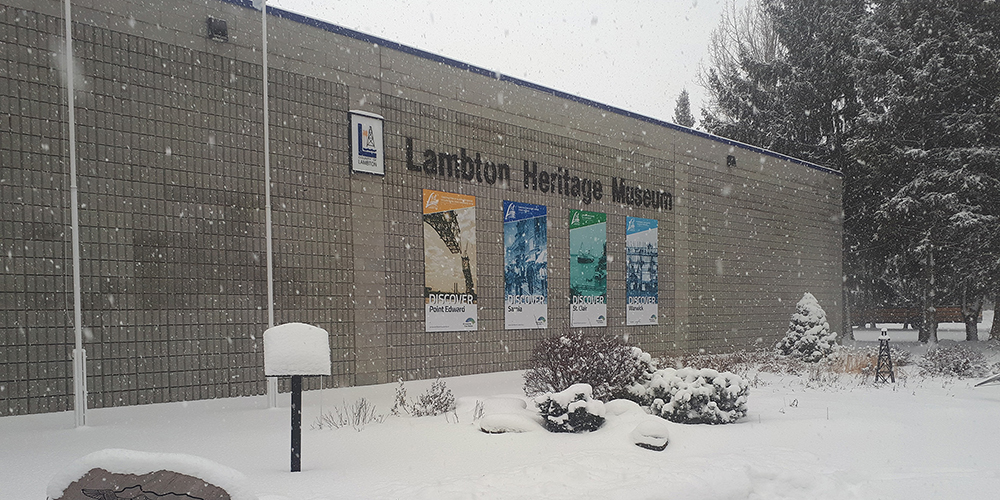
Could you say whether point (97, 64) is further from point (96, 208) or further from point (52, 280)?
point (52, 280)

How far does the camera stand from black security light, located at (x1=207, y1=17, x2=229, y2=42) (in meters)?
9.87

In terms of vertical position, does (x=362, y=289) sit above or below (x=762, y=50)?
below

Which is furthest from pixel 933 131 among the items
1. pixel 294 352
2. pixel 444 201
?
pixel 294 352

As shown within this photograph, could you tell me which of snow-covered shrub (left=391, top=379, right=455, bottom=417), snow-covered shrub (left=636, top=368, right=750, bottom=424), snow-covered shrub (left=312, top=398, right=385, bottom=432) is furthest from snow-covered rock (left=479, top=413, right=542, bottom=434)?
snow-covered shrub (left=636, top=368, right=750, bottom=424)

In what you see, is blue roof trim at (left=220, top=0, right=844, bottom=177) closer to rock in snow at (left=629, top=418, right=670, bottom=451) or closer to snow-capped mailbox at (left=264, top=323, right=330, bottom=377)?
snow-capped mailbox at (left=264, top=323, right=330, bottom=377)

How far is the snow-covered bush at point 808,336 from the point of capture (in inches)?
641

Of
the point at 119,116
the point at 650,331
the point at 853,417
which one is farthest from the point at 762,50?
the point at 119,116

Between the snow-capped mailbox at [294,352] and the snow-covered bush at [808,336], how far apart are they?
1418 cm

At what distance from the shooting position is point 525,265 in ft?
46.9

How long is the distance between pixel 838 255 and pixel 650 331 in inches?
446

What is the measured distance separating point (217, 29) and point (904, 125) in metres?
22.7

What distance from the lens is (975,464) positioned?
6578 millimetres

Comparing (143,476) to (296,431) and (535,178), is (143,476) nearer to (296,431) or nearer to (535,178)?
(296,431)

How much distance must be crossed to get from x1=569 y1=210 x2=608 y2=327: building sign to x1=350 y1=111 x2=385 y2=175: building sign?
5331 millimetres
